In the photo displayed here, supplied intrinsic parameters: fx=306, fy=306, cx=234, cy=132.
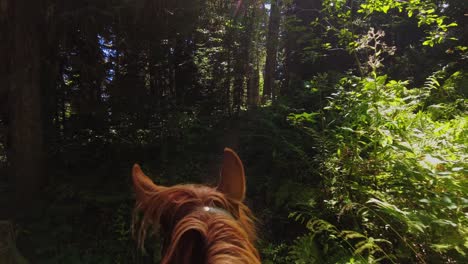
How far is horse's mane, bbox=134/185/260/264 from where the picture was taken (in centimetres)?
116

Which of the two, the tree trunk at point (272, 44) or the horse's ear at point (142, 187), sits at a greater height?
the tree trunk at point (272, 44)

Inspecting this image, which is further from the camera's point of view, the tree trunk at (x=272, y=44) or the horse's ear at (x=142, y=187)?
the tree trunk at (x=272, y=44)

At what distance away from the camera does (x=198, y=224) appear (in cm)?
124

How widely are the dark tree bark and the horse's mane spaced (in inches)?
238

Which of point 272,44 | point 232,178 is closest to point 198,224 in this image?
point 232,178

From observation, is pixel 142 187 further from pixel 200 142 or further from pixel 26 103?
pixel 200 142

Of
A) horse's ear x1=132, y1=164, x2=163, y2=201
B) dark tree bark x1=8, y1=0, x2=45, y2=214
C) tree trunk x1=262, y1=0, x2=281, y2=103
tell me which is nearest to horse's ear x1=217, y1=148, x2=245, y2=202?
horse's ear x1=132, y1=164, x2=163, y2=201

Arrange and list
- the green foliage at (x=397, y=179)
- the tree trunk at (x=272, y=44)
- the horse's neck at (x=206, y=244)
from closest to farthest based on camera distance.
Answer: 1. the horse's neck at (x=206, y=244)
2. the green foliage at (x=397, y=179)
3. the tree trunk at (x=272, y=44)

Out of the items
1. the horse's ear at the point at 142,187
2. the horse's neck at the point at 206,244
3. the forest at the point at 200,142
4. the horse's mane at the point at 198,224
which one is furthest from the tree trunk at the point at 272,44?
the horse's neck at the point at 206,244

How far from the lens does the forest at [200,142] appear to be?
321 cm

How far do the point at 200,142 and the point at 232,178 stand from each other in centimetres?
777

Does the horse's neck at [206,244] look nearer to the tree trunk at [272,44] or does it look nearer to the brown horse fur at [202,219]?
the brown horse fur at [202,219]

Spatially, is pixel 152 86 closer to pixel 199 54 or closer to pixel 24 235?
pixel 199 54

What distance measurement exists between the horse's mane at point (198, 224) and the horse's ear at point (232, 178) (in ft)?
0.16
